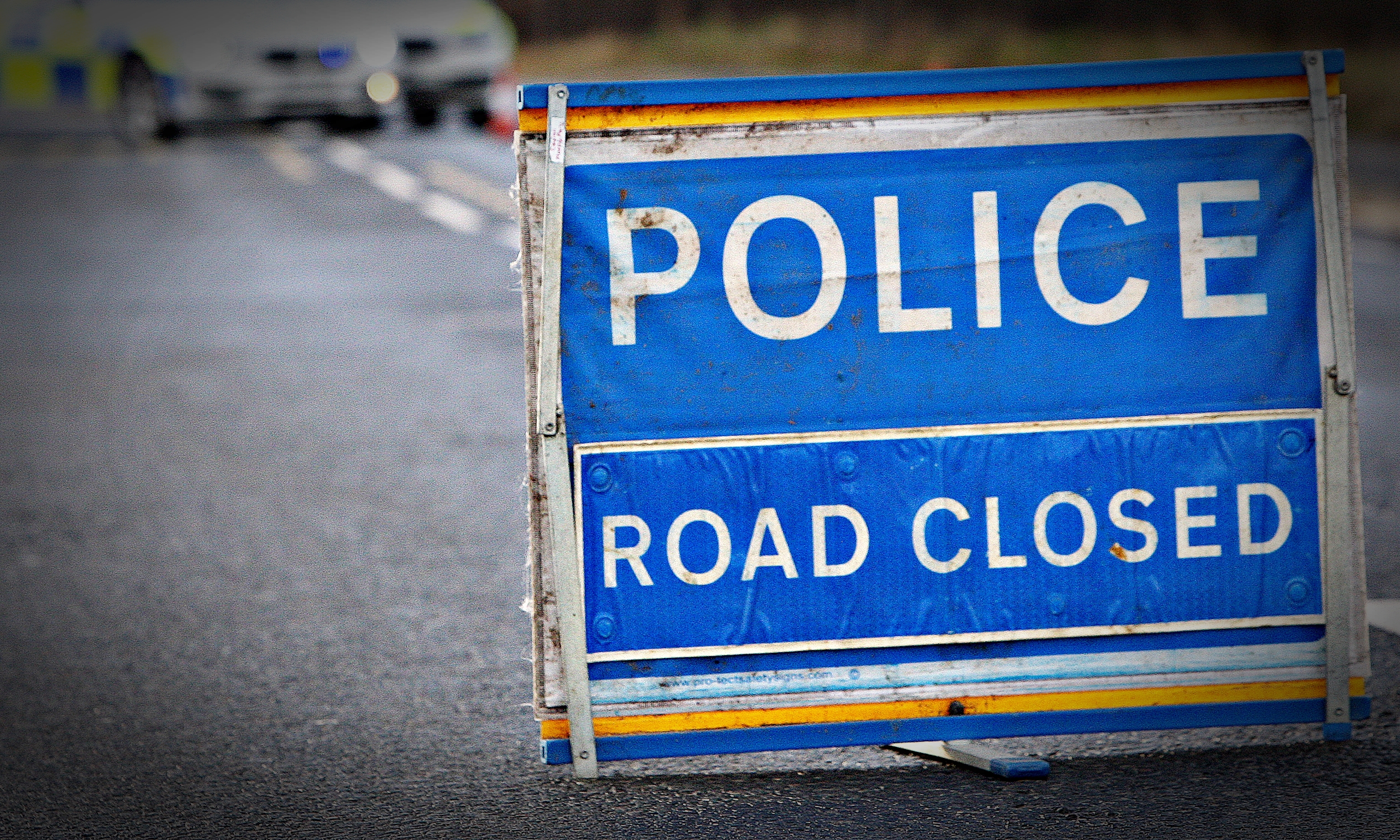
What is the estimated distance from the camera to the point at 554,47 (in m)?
37.7

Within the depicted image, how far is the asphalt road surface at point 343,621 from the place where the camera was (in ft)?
12.2

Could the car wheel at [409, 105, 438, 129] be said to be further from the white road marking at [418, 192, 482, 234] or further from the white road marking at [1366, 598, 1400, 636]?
the white road marking at [1366, 598, 1400, 636]

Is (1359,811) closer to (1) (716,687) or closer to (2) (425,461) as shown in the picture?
(1) (716,687)

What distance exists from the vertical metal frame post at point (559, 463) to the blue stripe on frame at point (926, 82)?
12 centimetres

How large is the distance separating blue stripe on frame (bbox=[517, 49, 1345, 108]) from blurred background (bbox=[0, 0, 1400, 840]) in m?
1.56

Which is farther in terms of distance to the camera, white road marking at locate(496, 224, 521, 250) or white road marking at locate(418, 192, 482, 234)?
white road marking at locate(418, 192, 482, 234)

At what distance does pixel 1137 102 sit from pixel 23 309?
933 cm

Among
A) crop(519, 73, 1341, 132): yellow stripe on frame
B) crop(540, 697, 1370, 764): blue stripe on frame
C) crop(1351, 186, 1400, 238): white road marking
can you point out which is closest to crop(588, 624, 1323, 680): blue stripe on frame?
crop(540, 697, 1370, 764): blue stripe on frame

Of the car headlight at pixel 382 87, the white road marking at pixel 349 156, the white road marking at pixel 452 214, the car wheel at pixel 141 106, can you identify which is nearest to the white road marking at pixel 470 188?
the white road marking at pixel 452 214

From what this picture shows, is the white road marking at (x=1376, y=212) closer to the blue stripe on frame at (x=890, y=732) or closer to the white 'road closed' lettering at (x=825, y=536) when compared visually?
the blue stripe on frame at (x=890, y=732)

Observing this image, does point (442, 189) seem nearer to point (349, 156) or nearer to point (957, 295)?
point (349, 156)

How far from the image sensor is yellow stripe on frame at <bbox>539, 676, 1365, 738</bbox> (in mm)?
3822

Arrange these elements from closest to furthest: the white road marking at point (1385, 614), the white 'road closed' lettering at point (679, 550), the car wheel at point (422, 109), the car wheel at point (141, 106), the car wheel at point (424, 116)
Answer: the white 'road closed' lettering at point (679, 550), the white road marking at point (1385, 614), the car wheel at point (141, 106), the car wheel at point (422, 109), the car wheel at point (424, 116)

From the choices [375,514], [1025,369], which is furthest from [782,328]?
[375,514]
